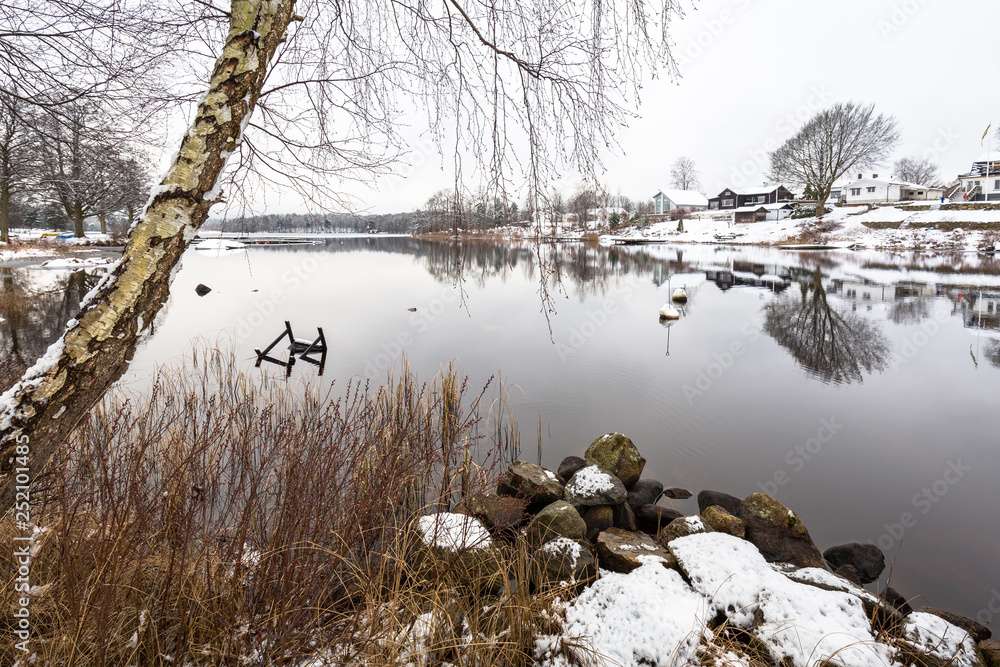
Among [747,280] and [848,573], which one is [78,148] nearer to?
[848,573]

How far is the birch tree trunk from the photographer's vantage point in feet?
5.08

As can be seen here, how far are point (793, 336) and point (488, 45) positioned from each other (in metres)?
15.6

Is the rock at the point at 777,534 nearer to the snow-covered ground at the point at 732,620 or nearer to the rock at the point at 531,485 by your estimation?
the snow-covered ground at the point at 732,620

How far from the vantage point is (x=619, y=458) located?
6125 mm

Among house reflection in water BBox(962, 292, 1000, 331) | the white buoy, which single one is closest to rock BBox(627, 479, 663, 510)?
the white buoy

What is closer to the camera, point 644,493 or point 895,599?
point 895,599

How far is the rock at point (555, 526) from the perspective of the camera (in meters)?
4.65

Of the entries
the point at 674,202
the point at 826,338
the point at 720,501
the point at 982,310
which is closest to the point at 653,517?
the point at 720,501

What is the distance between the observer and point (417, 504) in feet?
17.3

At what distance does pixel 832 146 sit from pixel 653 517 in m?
55.8

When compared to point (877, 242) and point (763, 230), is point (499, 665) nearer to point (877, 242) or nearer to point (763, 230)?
point (877, 242)

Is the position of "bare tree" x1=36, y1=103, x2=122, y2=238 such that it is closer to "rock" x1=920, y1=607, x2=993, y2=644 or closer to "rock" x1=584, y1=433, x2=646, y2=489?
"rock" x1=584, y1=433, x2=646, y2=489

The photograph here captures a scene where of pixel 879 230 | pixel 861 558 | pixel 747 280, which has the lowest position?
pixel 861 558

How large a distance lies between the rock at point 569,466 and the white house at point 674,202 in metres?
81.3
